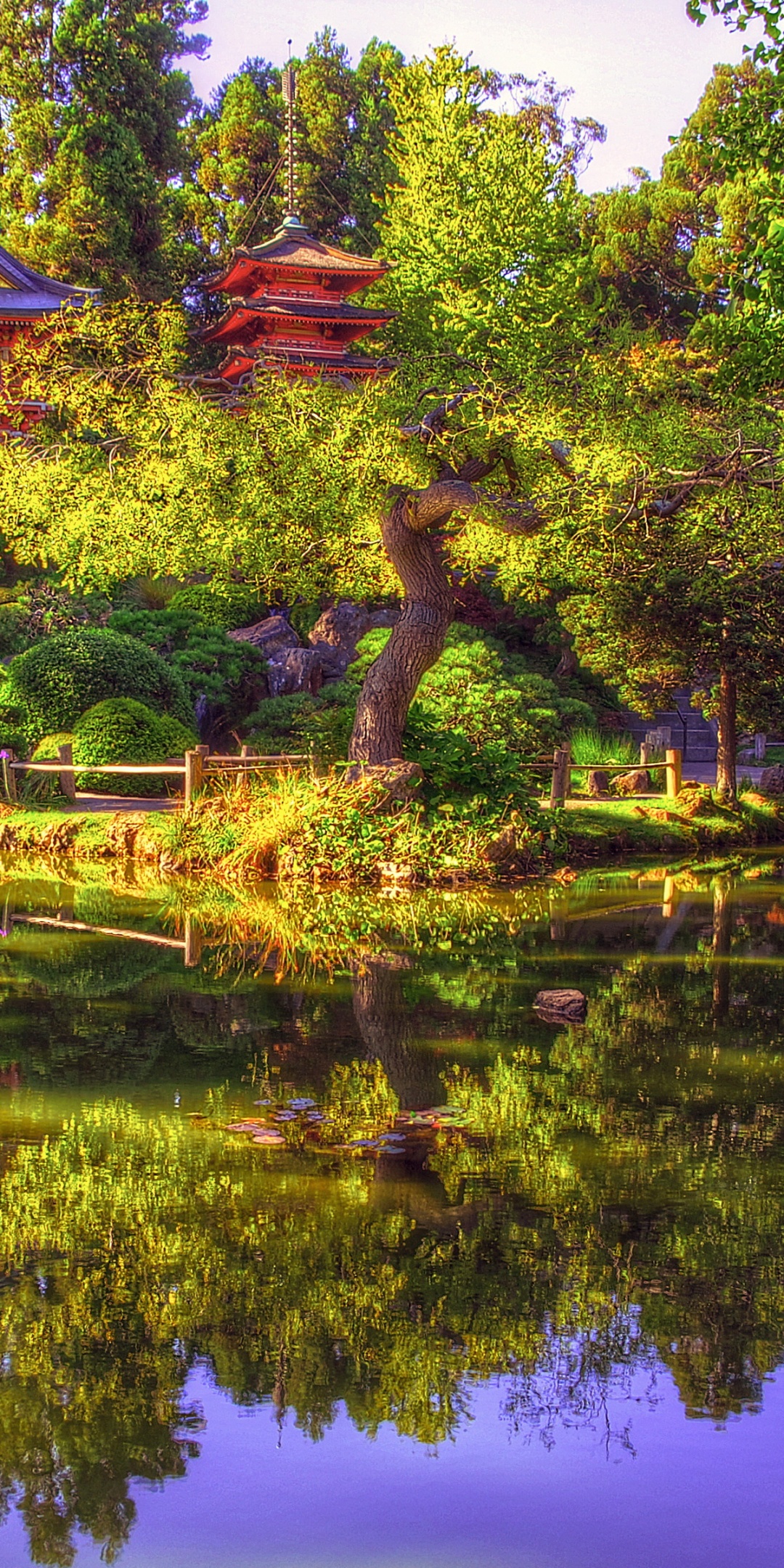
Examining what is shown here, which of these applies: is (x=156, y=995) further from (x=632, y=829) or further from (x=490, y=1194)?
(x=632, y=829)

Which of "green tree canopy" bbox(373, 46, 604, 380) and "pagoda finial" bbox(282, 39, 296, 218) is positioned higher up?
"pagoda finial" bbox(282, 39, 296, 218)

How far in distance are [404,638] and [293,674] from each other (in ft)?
30.5

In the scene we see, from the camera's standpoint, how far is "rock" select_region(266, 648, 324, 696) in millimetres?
25172

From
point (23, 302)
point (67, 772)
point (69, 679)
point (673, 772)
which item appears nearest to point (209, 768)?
point (67, 772)

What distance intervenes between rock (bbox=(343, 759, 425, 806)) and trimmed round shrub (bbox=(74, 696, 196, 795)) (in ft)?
16.4

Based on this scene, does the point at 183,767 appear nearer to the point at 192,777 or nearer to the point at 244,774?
the point at 192,777

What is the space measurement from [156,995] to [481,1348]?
5.47 meters

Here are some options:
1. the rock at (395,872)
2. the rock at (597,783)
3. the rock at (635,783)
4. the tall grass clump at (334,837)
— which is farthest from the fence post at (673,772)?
the rock at (395,872)

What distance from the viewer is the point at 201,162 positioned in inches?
1770

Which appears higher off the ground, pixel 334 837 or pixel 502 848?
pixel 334 837

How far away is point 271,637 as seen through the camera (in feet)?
85.9

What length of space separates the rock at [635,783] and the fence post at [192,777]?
22.7 ft

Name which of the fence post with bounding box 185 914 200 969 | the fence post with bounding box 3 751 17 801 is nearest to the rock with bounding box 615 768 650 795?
the fence post with bounding box 3 751 17 801

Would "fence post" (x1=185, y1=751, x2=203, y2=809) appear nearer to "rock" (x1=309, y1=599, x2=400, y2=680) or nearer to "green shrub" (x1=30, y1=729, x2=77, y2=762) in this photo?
"green shrub" (x1=30, y1=729, x2=77, y2=762)
